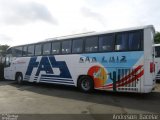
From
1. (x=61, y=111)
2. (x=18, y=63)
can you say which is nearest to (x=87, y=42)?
(x=61, y=111)

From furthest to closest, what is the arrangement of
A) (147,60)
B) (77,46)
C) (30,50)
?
(30,50)
(77,46)
(147,60)

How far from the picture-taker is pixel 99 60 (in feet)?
→ 36.8

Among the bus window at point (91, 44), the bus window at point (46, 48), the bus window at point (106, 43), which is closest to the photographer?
the bus window at point (106, 43)

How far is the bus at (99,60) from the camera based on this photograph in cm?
968

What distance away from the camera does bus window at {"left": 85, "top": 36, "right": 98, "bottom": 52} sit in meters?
11.4

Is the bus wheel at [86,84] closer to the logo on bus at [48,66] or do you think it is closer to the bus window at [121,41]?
the logo on bus at [48,66]

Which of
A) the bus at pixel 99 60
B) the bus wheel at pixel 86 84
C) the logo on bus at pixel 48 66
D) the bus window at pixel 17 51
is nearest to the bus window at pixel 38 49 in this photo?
the bus at pixel 99 60

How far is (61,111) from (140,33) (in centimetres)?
502

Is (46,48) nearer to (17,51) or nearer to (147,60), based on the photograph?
(17,51)

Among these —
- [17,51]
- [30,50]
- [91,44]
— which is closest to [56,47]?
[91,44]

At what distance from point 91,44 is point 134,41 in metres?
2.57

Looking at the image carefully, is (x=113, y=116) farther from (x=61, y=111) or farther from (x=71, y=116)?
(x=61, y=111)

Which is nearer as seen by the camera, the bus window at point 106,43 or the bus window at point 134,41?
the bus window at point 134,41

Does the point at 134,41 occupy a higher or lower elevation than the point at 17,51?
higher
